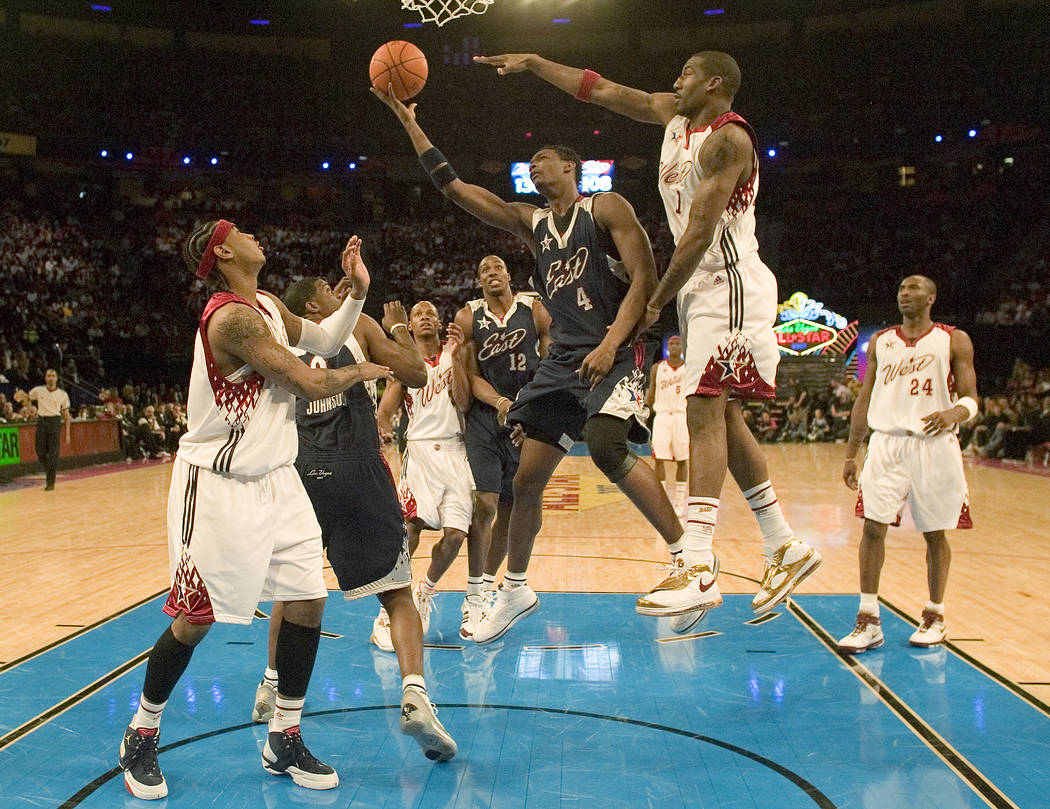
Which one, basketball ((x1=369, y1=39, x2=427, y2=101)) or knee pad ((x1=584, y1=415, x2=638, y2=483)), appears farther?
basketball ((x1=369, y1=39, x2=427, y2=101))

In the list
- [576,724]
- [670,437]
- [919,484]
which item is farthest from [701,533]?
[670,437]

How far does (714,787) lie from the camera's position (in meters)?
3.65

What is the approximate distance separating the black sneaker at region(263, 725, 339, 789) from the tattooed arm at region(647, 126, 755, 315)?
91.2 inches

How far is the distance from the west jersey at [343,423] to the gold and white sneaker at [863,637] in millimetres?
2865

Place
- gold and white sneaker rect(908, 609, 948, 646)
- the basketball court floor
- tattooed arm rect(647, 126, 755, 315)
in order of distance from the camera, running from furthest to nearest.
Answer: gold and white sneaker rect(908, 609, 948, 646) < tattooed arm rect(647, 126, 755, 315) < the basketball court floor

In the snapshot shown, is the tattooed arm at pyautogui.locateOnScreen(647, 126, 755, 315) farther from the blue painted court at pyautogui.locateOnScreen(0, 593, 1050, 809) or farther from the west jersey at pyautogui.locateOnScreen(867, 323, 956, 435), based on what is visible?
the west jersey at pyautogui.locateOnScreen(867, 323, 956, 435)

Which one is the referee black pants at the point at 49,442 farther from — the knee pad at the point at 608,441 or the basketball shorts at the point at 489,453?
the knee pad at the point at 608,441

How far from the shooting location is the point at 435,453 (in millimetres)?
6191

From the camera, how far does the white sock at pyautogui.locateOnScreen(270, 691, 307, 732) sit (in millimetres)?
3783

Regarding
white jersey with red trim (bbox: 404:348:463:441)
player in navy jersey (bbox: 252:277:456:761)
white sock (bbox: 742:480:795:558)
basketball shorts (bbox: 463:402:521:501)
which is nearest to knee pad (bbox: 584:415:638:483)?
white sock (bbox: 742:480:795:558)

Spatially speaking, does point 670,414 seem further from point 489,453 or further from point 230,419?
point 230,419

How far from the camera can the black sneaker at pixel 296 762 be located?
3.67m

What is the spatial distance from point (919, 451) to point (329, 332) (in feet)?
11.8

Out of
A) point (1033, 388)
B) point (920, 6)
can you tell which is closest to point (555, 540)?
point (1033, 388)
